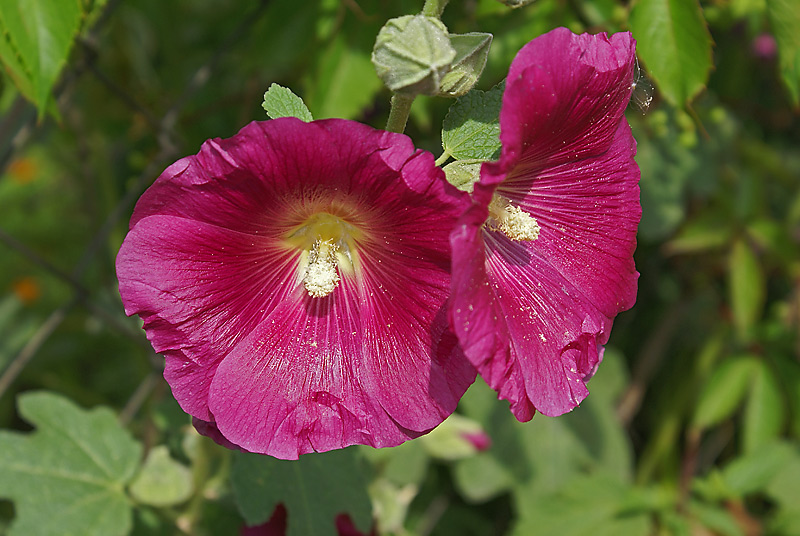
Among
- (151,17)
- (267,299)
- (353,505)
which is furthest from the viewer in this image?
(151,17)

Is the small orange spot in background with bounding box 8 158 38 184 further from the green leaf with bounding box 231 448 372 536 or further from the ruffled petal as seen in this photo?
the ruffled petal

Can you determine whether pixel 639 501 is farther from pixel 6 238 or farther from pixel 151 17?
pixel 151 17

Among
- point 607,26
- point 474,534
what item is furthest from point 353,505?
point 474,534

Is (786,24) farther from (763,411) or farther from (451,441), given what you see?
(763,411)

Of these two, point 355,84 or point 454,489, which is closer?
point 355,84

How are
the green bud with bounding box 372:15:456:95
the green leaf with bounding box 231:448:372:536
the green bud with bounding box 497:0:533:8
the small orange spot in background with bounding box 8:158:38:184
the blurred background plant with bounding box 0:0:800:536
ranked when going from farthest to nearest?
the small orange spot in background with bounding box 8:158:38:184 → the blurred background plant with bounding box 0:0:800:536 → the green leaf with bounding box 231:448:372:536 → the green bud with bounding box 497:0:533:8 → the green bud with bounding box 372:15:456:95

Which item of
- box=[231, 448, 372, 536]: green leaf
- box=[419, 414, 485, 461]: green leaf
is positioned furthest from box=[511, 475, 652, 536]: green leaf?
box=[231, 448, 372, 536]: green leaf
